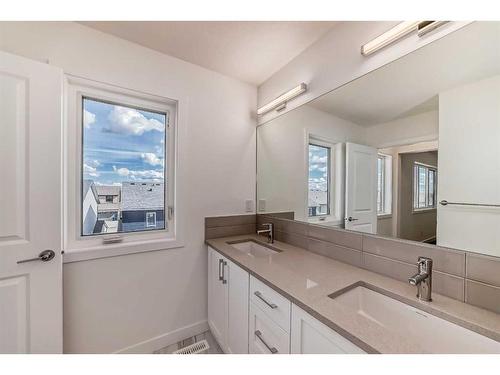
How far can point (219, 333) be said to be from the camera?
Result: 5.17ft

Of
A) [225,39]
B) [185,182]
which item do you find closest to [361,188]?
[185,182]

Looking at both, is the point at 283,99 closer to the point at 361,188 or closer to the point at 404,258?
the point at 361,188

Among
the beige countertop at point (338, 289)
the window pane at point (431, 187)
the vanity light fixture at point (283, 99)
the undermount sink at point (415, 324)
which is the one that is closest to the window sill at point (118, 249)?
the beige countertop at point (338, 289)

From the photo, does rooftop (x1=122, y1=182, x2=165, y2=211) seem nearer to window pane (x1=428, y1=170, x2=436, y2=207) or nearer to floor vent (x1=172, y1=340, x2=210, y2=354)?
floor vent (x1=172, y1=340, x2=210, y2=354)

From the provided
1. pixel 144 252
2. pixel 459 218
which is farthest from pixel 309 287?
pixel 144 252

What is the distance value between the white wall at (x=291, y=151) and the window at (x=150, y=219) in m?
1.01

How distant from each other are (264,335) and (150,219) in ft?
3.97

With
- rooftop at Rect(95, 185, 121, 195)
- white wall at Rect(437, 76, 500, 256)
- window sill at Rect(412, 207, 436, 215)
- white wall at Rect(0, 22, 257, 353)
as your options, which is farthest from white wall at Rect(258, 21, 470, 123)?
rooftop at Rect(95, 185, 121, 195)

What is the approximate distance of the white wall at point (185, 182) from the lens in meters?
1.33

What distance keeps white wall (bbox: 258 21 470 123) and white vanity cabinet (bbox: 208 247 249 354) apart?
1.43 meters

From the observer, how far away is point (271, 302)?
40.3 inches

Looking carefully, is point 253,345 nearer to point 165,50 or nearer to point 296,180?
point 296,180

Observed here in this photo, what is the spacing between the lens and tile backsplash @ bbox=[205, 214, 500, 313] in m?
0.80

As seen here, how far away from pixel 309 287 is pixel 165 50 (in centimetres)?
193
